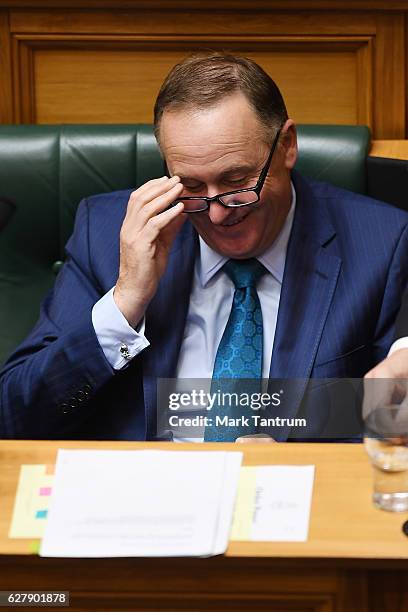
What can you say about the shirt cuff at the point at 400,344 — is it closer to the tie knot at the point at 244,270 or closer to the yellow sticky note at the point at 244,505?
the tie knot at the point at 244,270

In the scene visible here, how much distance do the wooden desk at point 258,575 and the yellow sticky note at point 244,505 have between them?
27 mm

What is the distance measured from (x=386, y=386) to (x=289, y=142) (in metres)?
0.59

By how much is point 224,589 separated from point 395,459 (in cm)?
24

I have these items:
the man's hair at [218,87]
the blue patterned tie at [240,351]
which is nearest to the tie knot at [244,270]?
the blue patterned tie at [240,351]

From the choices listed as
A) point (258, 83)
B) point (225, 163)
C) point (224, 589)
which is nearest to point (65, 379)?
point (225, 163)

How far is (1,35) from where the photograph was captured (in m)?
2.42

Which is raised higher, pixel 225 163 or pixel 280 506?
pixel 225 163

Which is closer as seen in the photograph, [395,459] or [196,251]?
[395,459]

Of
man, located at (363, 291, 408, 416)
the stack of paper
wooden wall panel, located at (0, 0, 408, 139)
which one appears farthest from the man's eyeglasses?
wooden wall panel, located at (0, 0, 408, 139)

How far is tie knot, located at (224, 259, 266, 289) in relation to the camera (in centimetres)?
182

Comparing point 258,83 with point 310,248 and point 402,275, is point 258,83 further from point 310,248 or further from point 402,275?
point 402,275

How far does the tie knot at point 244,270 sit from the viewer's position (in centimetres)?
182

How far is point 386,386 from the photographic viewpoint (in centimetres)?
138

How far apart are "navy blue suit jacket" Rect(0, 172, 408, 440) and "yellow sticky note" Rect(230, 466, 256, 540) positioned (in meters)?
0.50
